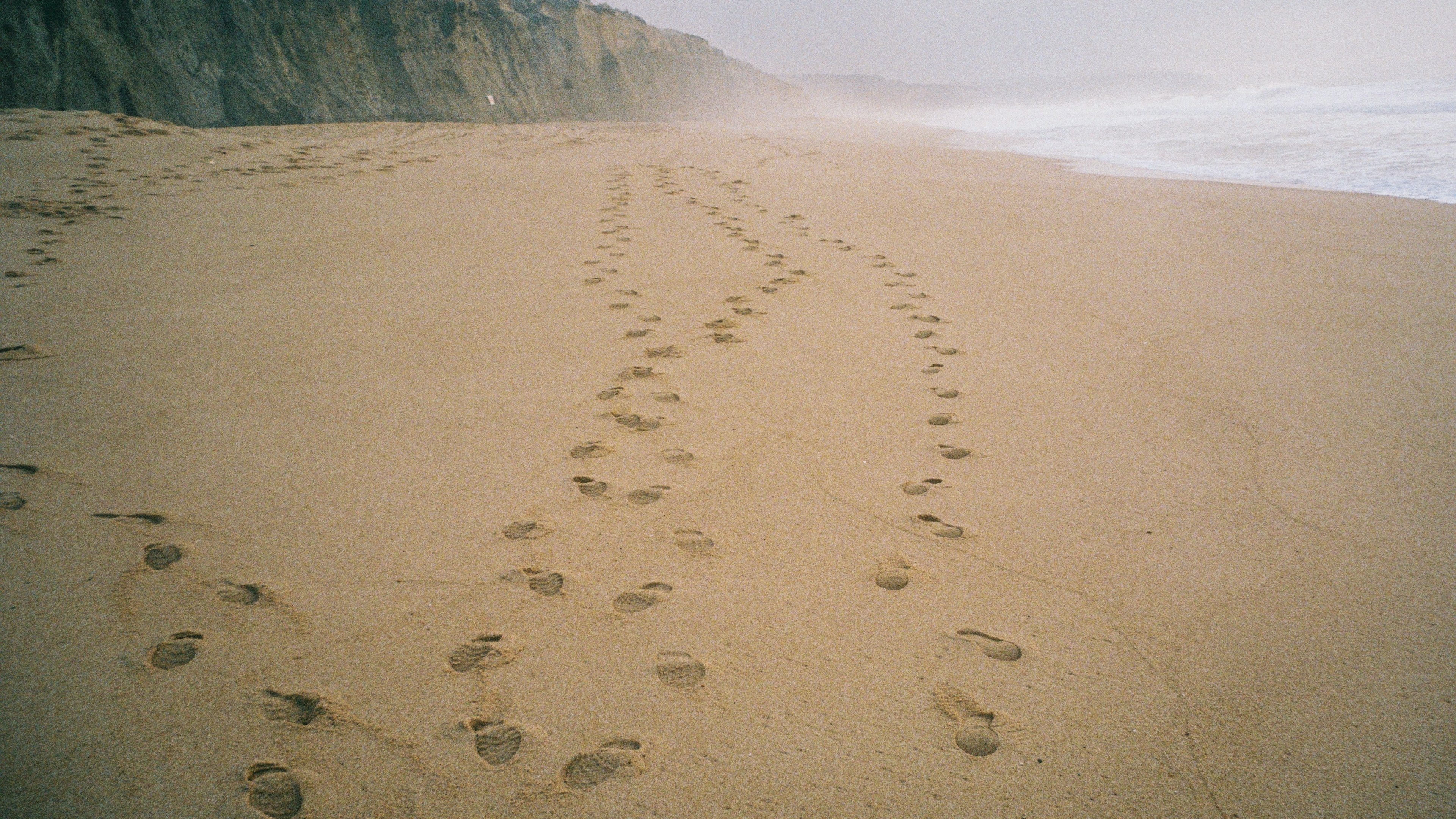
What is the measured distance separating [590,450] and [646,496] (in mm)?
271

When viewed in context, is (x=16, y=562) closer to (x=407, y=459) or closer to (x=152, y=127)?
(x=407, y=459)

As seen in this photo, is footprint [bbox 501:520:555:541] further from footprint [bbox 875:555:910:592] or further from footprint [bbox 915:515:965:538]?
footprint [bbox 915:515:965:538]

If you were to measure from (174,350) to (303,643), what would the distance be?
172 centimetres

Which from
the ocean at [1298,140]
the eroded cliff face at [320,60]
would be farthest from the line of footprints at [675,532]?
the eroded cliff face at [320,60]

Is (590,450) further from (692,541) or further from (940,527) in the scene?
(940,527)

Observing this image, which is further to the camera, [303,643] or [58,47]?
[58,47]

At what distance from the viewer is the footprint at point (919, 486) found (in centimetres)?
165

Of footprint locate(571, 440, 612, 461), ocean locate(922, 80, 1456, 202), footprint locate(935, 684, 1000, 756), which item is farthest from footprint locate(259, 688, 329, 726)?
ocean locate(922, 80, 1456, 202)

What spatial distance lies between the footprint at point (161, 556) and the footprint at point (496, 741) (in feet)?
2.71

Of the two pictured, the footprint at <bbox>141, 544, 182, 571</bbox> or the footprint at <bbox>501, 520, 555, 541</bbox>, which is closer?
the footprint at <bbox>141, 544, 182, 571</bbox>

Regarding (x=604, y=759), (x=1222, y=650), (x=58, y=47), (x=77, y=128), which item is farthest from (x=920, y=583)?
Answer: (x=58, y=47)

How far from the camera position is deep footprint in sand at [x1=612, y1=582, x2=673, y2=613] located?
129 centimetres

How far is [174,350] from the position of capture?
2.27m

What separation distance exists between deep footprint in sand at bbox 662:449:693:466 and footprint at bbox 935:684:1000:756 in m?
0.86
